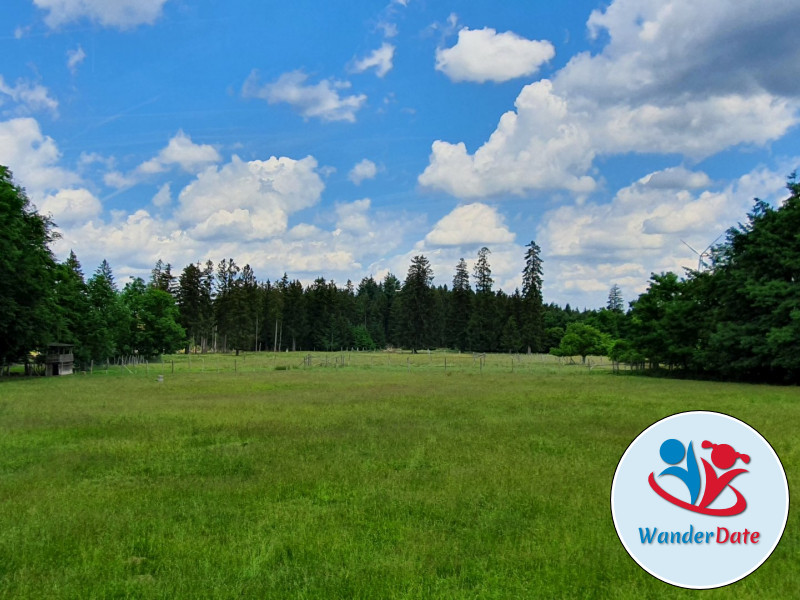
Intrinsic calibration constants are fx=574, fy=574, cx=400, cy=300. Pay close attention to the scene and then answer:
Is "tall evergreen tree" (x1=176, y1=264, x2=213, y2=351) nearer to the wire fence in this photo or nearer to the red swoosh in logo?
the wire fence

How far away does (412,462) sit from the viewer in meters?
12.8

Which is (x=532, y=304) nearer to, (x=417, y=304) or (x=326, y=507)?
(x=417, y=304)

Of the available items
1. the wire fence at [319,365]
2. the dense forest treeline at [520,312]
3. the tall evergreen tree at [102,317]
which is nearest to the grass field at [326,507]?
the dense forest treeline at [520,312]

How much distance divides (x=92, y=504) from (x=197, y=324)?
100 m

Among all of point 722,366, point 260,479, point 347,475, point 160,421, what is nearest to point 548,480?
point 347,475

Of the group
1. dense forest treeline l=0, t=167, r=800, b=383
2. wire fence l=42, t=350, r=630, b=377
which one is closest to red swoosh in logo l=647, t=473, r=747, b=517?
dense forest treeline l=0, t=167, r=800, b=383

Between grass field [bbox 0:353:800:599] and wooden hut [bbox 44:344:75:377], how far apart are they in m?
33.7

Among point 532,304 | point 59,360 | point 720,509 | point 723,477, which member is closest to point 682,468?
point 723,477

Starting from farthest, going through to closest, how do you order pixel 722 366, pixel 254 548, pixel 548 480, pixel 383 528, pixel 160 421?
pixel 722 366 < pixel 160 421 < pixel 548 480 < pixel 383 528 < pixel 254 548

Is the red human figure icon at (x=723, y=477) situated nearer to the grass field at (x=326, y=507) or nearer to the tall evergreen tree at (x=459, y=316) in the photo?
the grass field at (x=326, y=507)

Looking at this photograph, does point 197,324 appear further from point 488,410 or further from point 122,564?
point 122,564

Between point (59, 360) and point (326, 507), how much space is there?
163 ft

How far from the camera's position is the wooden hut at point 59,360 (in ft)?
164

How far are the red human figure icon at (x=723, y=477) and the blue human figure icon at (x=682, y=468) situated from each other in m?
0.08
